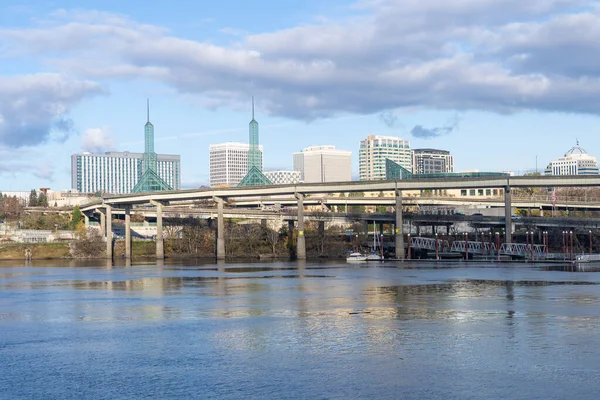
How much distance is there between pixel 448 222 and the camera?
177375 millimetres

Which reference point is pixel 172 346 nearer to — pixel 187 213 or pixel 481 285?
pixel 481 285

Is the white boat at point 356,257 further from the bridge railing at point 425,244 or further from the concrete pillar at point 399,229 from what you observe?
the bridge railing at point 425,244

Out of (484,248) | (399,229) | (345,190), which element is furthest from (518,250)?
(345,190)

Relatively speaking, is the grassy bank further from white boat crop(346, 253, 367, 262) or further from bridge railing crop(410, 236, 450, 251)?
bridge railing crop(410, 236, 450, 251)

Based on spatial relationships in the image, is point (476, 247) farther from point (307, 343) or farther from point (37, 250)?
point (307, 343)

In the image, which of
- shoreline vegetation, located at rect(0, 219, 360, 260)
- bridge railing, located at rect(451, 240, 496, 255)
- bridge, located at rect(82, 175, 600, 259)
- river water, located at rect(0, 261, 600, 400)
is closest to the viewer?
river water, located at rect(0, 261, 600, 400)

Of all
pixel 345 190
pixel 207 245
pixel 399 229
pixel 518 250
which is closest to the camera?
pixel 518 250

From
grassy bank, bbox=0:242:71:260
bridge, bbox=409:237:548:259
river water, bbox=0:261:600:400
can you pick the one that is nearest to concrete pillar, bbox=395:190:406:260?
bridge, bbox=409:237:548:259

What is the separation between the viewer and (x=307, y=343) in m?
44.8

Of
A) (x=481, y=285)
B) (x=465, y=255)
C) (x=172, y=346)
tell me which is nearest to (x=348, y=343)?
(x=172, y=346)

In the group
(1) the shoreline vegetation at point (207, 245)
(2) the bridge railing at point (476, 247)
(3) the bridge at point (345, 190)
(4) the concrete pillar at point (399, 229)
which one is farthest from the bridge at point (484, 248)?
(1) the shoreline vegetation at point (207, 245)

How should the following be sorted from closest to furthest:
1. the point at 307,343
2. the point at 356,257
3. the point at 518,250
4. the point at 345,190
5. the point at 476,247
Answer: the point at 307,343 → the point at 518,250 → the point at 356,257 → the point at 345,190 → the point at 476,247

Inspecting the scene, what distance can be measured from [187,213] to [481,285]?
123751 mm

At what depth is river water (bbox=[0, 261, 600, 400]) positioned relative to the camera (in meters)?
34.3
